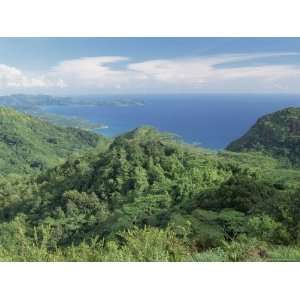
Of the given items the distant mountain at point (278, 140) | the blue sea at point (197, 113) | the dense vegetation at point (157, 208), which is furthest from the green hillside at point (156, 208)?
the blue sea at point (197, 113)

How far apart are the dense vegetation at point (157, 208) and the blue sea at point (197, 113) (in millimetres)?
1011

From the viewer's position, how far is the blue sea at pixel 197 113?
7988 mm

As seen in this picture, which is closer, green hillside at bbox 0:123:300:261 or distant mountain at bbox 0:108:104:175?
green hillside at bbox 0:123:300:261

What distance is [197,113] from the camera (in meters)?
8.77

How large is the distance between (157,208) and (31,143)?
44414 mm

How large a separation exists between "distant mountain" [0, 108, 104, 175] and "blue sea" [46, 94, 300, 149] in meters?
34.8

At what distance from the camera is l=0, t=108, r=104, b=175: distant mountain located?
1890 inches
